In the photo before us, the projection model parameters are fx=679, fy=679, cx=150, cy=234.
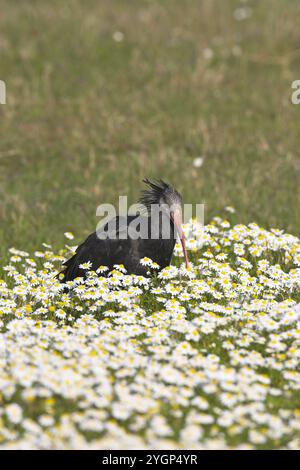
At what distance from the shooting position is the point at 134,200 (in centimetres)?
1183

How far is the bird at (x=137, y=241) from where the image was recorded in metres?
7.86

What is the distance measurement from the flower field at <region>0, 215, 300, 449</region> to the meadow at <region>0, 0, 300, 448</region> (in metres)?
0.02

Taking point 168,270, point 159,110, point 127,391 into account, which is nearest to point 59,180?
point 159,110

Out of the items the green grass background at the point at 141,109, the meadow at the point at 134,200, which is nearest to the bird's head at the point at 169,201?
the meadow at the point at 134,200

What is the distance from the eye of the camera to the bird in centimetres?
786

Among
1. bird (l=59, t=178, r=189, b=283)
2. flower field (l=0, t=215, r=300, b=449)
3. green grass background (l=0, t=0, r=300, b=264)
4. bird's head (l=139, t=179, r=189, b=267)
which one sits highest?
green grass background (l=0, t=0, r=300, b=264)

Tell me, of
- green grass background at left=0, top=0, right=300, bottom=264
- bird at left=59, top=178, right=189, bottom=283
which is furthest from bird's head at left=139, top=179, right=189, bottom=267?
green grass background at left=0, top=0, right=300, bottom=264

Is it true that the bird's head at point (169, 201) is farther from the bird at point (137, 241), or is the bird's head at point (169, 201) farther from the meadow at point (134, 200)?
the meadow at point (134, 200)

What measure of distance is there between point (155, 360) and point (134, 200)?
6253 millimetres

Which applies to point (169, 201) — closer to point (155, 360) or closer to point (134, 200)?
point (155, 360)

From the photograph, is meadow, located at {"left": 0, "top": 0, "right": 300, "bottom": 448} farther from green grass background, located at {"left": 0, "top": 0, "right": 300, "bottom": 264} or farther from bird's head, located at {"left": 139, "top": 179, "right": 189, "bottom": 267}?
bird's head, located at {"left": 139, "top": 179, "right": 189, "bottom": 267}

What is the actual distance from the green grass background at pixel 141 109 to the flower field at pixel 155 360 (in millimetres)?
3184
